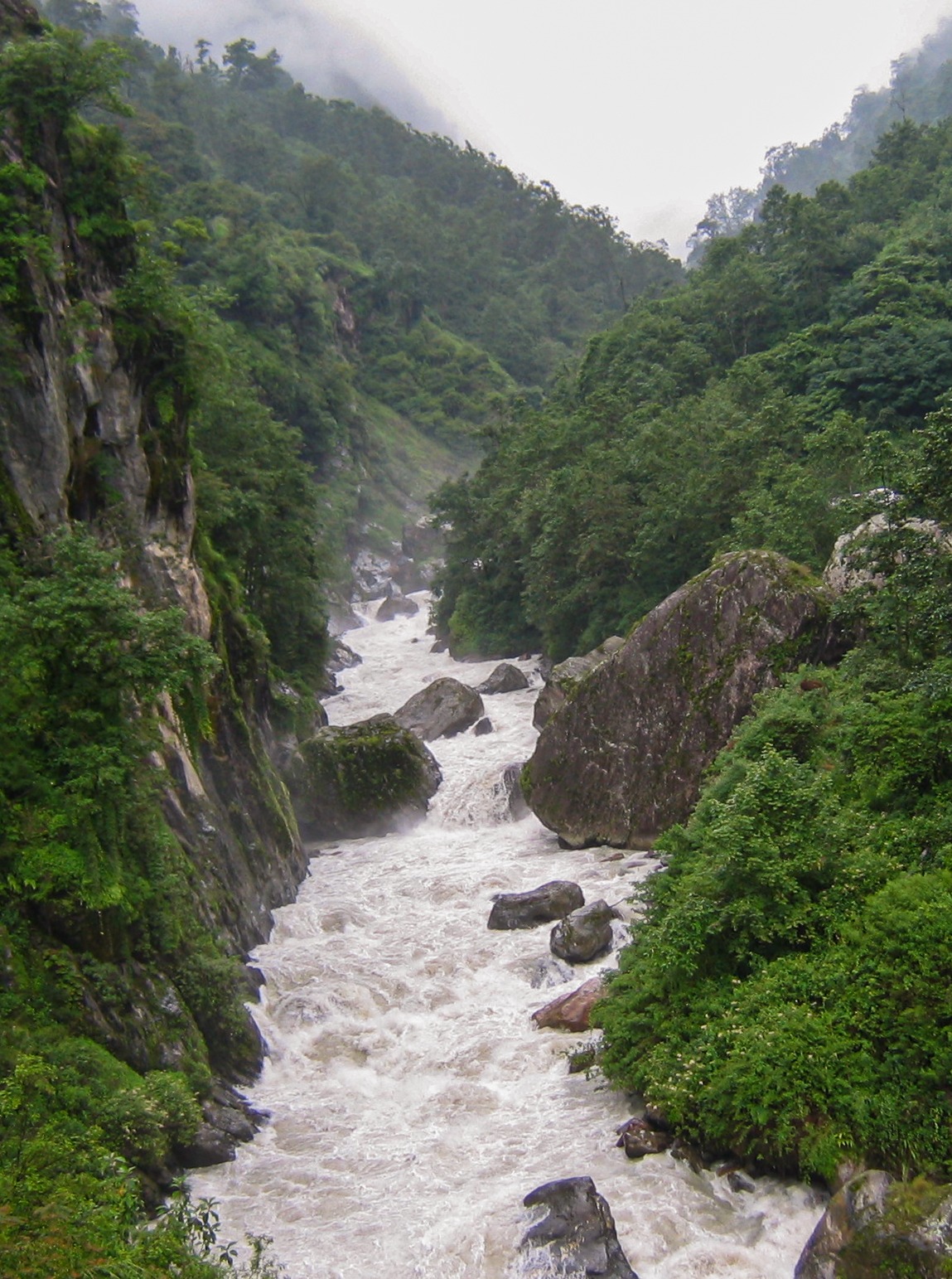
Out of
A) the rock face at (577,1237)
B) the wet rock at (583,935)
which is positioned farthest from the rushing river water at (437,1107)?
the wet rock at (583,935)

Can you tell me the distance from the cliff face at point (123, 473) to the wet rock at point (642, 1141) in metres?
5.34

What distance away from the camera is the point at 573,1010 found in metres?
13.0

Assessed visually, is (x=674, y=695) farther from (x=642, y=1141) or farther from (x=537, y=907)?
(x=642, y=1141)

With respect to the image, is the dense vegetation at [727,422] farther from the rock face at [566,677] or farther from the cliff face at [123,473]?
the cliff face at [123,473]

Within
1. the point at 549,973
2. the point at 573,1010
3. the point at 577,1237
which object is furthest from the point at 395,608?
the point at 577,1237

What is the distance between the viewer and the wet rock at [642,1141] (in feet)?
31.7

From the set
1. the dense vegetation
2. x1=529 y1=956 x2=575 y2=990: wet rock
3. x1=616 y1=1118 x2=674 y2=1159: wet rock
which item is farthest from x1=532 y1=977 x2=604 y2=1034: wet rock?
the dense vegetation

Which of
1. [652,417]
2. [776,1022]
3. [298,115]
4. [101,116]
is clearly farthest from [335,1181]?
→ [298,115]

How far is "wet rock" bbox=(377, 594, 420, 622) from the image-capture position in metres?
53.5

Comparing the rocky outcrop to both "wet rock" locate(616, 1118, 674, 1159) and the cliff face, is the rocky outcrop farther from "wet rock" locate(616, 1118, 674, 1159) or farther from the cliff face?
the cliff face

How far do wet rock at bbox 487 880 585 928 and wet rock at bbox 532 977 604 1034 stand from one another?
2.82 metres

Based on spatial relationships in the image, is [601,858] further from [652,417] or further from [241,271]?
[241,271]

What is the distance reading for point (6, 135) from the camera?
14141mm

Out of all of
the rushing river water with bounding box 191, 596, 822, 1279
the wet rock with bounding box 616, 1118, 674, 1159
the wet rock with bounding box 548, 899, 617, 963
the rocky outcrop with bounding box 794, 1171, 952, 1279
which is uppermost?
the rocky outcrop with bounding box 794, 1171, 952, 1279
